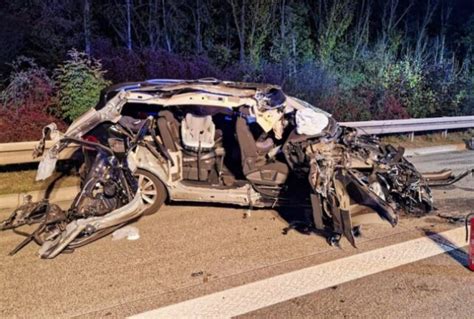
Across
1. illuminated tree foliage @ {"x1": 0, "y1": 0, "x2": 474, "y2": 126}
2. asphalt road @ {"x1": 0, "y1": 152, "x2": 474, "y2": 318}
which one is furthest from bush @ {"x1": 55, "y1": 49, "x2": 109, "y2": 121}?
asphalt road @ {"x1": 0, "y1": 152, "x2": 474, "y2": 318}

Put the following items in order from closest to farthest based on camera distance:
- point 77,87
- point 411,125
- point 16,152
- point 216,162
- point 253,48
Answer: point 216,162 < point 16,152 < point 77,87 < point 411,125 < point 253,48

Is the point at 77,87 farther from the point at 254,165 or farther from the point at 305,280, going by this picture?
the point at 305,280

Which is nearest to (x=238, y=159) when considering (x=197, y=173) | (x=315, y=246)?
(x=197, y=173)

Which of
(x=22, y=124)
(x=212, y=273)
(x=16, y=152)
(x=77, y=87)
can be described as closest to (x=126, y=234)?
(x=212, y=273)

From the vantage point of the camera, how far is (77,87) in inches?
328

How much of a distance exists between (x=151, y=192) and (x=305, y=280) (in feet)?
8.40

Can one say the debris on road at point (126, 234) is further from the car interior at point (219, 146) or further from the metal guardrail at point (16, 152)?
the metal guardrail at point (16, 152)

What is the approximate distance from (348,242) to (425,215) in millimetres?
1447

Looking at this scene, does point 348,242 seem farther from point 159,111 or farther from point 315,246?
point 159,111

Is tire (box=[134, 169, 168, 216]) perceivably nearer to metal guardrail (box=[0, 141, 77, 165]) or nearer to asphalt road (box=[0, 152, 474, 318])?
asphalt road (box=[0, 152, 474, 318])

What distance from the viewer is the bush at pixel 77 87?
8203 mm

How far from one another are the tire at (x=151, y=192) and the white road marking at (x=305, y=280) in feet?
7.39

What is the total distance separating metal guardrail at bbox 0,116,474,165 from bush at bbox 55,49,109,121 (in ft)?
5.24

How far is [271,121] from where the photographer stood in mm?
5512
